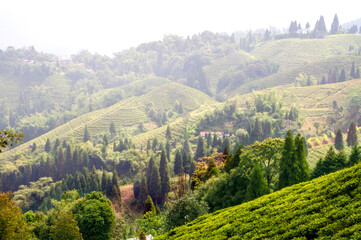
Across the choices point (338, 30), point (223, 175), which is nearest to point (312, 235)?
point (223, 175)

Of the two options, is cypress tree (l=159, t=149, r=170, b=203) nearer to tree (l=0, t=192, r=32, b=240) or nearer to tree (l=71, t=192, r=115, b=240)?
tree (l=71, t=192, r=115, b=240)

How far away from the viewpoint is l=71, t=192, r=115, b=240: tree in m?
29.6

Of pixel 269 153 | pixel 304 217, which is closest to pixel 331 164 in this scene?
pixel 269 153

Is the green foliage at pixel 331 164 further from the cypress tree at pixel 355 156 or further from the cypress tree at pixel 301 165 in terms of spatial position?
the cypress tree at pixel 301 165

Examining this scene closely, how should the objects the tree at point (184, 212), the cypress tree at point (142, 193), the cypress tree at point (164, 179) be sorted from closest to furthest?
1. the tree at point (184, 212)
2. the cypress tree at point (142, 193)
3. the cypress tree at point (164, 179)

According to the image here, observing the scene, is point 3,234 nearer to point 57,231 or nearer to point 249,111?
point 57,231

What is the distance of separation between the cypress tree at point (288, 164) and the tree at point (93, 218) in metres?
19.4

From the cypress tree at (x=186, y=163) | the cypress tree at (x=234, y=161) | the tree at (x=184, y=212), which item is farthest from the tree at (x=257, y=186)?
the cypress tree at (x=186, y=163)

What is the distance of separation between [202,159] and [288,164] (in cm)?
3769

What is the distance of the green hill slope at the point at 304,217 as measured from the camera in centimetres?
938

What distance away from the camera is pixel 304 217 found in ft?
35.7

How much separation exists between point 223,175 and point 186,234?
39.3ft

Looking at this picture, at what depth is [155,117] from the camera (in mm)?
135375

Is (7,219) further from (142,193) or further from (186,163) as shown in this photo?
(186,163)
